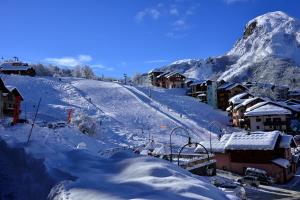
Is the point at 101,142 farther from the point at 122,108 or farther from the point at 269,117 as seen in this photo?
the point at 269,117

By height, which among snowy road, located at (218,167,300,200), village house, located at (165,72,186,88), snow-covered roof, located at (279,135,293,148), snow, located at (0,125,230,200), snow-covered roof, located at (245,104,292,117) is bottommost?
snowy road, located at (218,167,300,200)

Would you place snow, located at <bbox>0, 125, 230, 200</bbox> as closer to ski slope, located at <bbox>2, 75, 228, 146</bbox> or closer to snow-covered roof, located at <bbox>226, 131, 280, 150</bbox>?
snow-covered roof, located at <bbox>226, 131, 280, 150</bbox>

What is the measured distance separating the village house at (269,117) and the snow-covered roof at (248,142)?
1173 inches

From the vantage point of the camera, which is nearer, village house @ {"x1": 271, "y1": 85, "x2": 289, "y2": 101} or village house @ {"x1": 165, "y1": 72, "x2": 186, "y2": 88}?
village house @ {"x1": 165, "y1": 72, "x2": 186, "y2": 88}

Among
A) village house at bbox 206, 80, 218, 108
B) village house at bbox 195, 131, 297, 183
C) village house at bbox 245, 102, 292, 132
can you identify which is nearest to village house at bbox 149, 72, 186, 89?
village house at bbox 206, 80, 218, 108

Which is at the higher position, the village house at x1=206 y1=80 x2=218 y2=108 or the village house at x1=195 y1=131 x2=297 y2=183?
the village house at x1=206 y1=80 x2=218 y2=108

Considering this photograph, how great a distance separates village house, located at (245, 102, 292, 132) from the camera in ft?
256

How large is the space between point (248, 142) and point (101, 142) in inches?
760

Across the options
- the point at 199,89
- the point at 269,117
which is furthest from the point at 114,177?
the point at 199,89

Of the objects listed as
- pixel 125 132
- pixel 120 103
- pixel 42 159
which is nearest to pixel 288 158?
pixel 125 132

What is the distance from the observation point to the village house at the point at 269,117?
78000 millimetres

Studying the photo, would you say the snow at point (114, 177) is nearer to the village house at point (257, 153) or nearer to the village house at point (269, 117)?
the village house at point (257, 153)

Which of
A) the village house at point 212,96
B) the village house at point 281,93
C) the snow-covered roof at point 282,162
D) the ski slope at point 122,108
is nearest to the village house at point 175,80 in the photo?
the ski slope at point 122,108

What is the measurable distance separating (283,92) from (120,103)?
6626 centimetres
